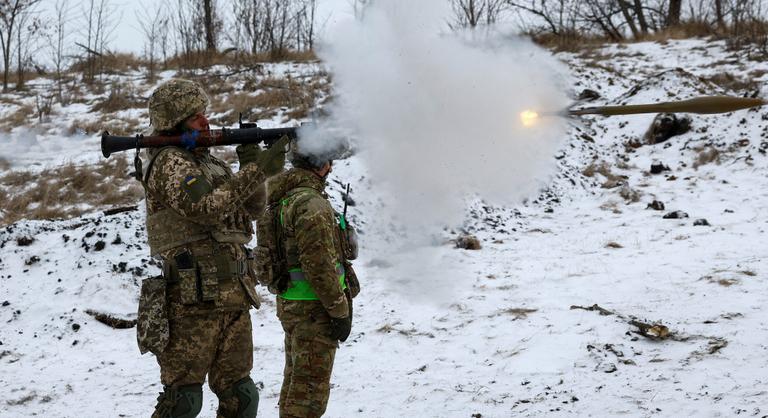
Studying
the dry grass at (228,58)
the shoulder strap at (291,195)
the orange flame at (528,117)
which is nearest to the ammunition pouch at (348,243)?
the shoulder strap at (291,195)

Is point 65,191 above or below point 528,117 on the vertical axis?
below

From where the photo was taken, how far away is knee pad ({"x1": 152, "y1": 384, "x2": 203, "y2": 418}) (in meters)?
3.05

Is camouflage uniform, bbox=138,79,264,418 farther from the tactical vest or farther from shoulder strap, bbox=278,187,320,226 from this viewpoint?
shoulder strap, bbox=278,187,320,226

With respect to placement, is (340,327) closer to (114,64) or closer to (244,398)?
(244,398)

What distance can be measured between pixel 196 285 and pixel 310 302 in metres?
0.59

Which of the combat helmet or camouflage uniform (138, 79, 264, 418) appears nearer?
camouflage uniform (138, 79, 264, 418)

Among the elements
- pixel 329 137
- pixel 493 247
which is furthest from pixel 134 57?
pixel 329 137

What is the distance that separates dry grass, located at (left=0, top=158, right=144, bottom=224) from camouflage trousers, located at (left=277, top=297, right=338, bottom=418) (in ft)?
20.8

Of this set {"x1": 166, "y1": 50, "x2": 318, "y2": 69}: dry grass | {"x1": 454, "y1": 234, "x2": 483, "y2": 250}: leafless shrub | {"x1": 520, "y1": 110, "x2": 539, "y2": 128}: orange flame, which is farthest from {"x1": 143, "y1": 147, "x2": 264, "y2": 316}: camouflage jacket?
{"x1": 166, "y1": 50, "x2": 318, "y2": 69}: dry grass

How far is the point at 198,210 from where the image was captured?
9.75 feet

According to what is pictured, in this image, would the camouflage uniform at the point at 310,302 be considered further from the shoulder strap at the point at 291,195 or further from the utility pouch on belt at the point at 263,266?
the utility pouch on belt at the point at 263,266

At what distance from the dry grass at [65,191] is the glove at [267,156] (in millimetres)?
6207

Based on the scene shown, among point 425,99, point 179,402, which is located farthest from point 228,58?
point 179,402

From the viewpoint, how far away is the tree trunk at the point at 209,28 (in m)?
19.0
